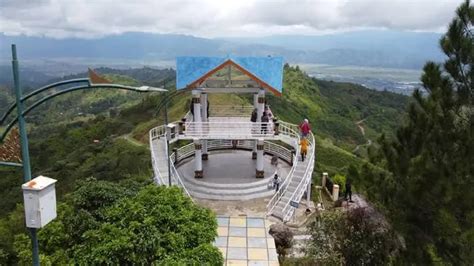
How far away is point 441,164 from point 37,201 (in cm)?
1025

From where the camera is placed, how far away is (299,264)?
14.3 metres

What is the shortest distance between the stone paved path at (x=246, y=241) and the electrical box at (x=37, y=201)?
29.7ft

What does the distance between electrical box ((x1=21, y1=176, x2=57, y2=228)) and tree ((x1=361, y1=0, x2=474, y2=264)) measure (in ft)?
31.3

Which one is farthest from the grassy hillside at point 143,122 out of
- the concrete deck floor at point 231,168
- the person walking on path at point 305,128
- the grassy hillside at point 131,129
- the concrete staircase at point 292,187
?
the concrete deck floor at point 231,168

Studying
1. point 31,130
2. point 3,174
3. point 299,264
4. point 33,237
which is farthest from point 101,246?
point 31,130

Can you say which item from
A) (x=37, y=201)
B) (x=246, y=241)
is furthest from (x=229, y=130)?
(x=37, y=201)

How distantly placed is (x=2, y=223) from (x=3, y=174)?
44393 millimetres

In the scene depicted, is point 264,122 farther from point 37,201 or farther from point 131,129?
point 131,129

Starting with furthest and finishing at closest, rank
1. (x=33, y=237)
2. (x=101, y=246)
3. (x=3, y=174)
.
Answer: (x=3, y=174) → (x=101, y=246) → (x=33, y=237)

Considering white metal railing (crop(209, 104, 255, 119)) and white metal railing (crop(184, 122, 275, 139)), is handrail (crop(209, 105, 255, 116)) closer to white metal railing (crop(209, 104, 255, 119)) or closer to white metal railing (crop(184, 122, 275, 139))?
white metal railing (crop(209, 104, 255, 119))

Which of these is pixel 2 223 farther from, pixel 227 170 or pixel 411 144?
pixel 411 144

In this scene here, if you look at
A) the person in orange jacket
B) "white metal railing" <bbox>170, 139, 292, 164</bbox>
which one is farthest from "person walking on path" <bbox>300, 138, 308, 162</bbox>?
"white metal railing" <bbox>170, 139, 292, 164</bbox>

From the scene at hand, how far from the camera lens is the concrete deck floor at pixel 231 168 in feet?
68.7

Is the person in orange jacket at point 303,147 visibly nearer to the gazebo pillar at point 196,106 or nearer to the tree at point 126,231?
the gazebo pillar at point 196,106
